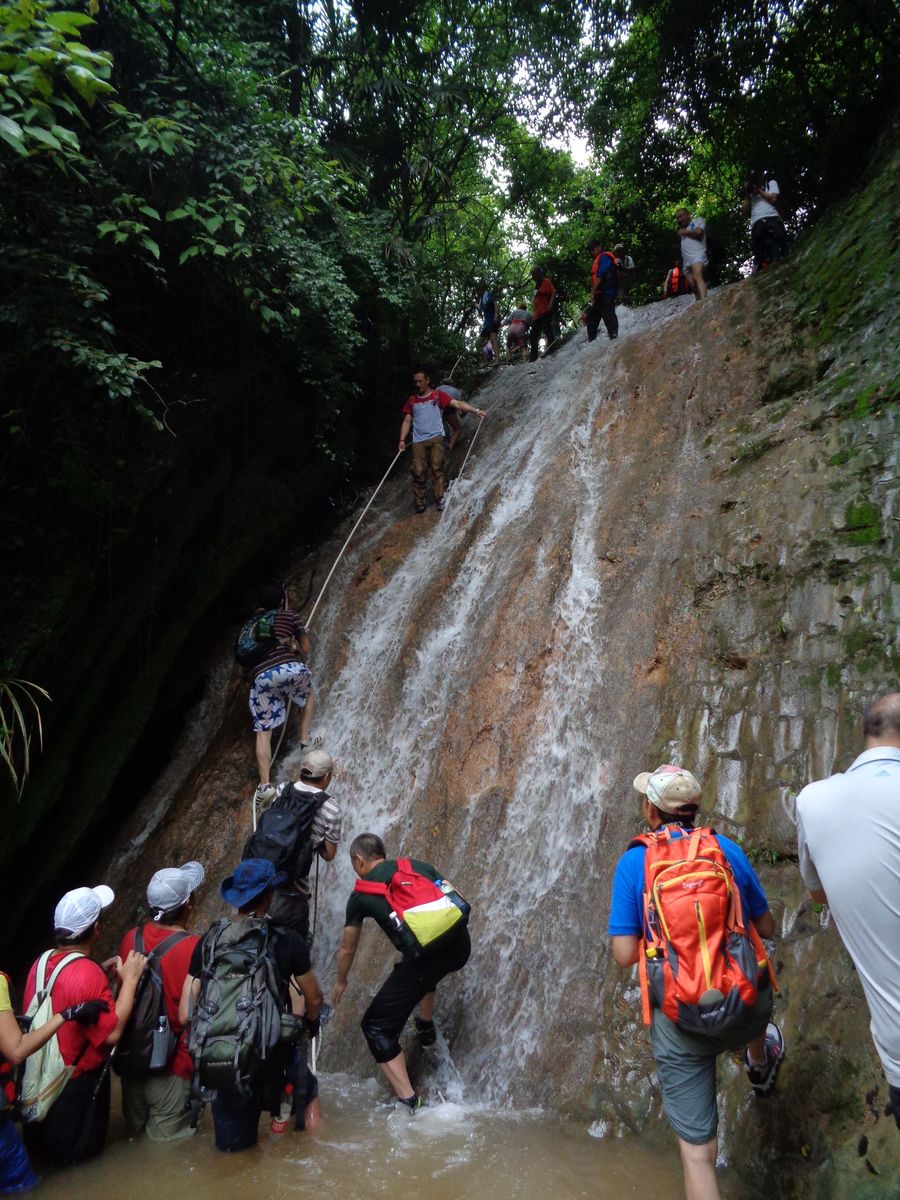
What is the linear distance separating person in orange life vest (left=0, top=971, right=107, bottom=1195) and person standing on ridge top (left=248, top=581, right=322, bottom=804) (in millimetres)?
4241

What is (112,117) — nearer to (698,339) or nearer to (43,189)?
(43,189)

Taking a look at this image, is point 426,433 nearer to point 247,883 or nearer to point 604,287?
point 604,287

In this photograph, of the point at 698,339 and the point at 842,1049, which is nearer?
the point at 842,1049

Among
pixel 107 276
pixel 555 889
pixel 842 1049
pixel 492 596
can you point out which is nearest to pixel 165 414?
pixel 107 276

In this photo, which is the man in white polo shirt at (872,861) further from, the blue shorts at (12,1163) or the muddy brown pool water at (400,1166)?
the blue shorts at (12,1163)

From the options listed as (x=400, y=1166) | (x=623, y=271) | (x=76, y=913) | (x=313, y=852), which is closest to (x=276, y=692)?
(x=313, y=852)

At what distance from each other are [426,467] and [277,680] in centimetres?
473

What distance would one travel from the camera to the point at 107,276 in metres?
8.48

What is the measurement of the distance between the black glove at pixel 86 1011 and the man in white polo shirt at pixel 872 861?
3.63m

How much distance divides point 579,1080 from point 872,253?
8565 mm

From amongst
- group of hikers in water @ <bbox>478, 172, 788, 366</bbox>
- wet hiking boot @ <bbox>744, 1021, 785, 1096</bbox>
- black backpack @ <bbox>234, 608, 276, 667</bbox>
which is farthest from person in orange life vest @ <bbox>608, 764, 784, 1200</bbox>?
group of hikers in water @ <bbox>478, 172, 788, 366</bbox>

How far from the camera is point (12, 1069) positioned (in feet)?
13.1

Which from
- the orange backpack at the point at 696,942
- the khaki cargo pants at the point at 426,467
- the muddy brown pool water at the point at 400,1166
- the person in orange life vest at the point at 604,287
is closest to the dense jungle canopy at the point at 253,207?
the khaki cargo pants at the point at 426,467

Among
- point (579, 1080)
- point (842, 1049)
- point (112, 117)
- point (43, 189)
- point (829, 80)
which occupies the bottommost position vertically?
point (579, 1080)
